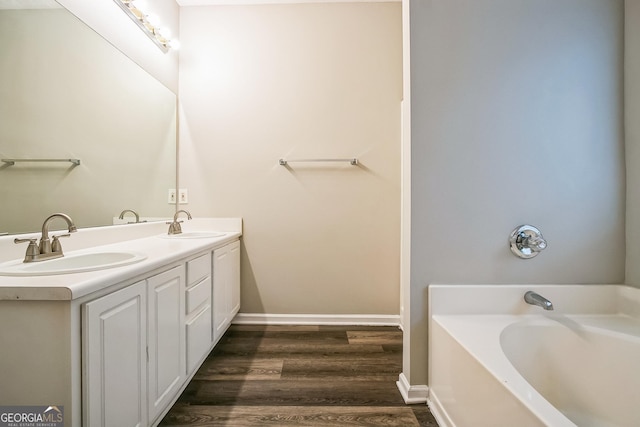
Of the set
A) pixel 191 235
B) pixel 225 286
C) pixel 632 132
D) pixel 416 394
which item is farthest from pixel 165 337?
pixel 632 132

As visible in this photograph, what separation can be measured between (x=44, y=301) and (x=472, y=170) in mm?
1644

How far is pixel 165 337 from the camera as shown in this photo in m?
1.12

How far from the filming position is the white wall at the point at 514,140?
126 centimetres

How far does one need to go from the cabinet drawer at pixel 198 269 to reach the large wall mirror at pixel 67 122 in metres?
0.56

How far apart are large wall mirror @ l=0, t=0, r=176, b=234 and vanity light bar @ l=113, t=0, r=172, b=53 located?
0.88ft

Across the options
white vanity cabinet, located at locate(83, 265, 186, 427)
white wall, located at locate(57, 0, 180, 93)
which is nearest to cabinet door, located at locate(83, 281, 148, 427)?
white vanity cabinet, located at locate(83, 265, 186, 427)

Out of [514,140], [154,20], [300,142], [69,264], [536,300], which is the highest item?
[154,20]

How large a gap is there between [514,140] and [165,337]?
1.83 meters

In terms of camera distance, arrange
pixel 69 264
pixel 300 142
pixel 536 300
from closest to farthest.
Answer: pixel 69 264 → pixel 536 300 → pixel 300 142

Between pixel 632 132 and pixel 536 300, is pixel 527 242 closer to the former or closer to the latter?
pixel 536 300

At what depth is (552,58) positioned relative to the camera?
125 cm

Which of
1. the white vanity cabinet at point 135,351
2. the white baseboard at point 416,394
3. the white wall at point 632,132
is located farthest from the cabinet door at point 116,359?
the white wall at point 632,132

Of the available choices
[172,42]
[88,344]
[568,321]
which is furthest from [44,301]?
[172,42]

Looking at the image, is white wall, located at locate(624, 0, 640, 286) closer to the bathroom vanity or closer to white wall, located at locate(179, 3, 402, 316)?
white wall, located at locate(179, 3, 402, 316)
